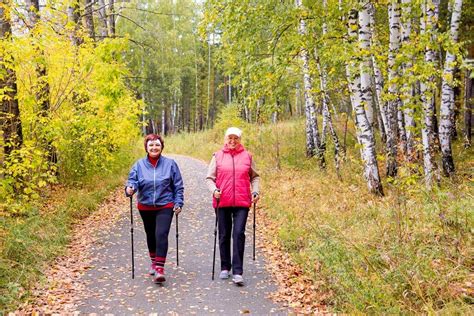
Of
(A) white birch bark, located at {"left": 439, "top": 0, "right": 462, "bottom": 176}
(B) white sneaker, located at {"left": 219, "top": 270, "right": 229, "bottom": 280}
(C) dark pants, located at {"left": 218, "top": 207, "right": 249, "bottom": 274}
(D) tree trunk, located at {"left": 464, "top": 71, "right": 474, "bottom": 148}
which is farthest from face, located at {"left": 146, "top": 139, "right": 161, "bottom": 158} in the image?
(D) tree trunk, located at {"left": 464, "top": 71, "right": 474, "bottom": 148}

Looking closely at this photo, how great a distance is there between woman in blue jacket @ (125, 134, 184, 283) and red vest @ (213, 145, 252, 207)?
2.16ft

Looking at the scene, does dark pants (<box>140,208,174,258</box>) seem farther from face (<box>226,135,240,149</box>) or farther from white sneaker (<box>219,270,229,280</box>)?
face (<box>226,135,240,149</box>)

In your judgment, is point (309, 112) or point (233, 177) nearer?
point (233, 177)

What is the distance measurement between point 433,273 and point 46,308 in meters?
4.61

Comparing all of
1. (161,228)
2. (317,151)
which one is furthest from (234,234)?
(317,151)

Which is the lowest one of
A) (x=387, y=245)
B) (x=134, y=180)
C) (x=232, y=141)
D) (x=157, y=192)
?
(x=387, y=245)

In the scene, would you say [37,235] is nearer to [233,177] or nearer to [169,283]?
[169,283]

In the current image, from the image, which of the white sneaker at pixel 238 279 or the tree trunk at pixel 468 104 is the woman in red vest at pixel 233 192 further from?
the tree trunk at pixel 468 104

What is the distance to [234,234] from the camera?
6.59m

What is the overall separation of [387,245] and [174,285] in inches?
119

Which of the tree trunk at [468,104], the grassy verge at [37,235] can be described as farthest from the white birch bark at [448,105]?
the grassy verge at [37,235]

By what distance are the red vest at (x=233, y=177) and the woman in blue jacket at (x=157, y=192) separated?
66cm

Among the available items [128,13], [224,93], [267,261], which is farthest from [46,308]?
[224,93]

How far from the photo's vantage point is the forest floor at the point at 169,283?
5754mm
